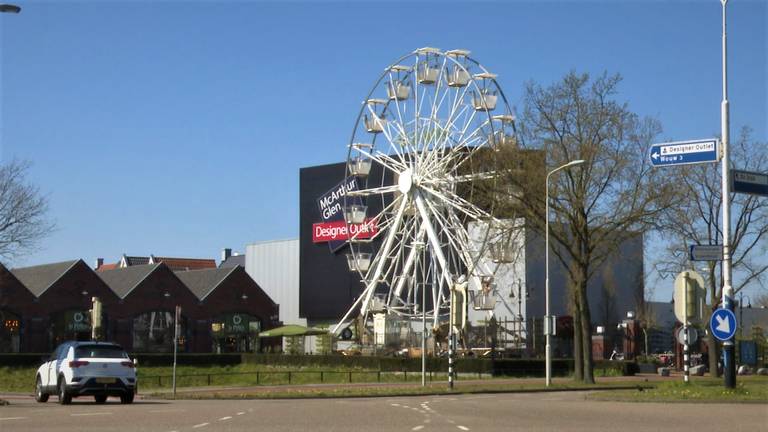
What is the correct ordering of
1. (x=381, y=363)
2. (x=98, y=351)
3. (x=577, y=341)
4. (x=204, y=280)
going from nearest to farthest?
1. (x=98, y=351)
2. (x=577, y=341)
3. (x=381, y=363)
4. (x=204, y=280)

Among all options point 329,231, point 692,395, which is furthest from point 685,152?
point 329,231

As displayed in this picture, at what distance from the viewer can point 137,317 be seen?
3295 inches

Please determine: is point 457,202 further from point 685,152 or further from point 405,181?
point 685,152

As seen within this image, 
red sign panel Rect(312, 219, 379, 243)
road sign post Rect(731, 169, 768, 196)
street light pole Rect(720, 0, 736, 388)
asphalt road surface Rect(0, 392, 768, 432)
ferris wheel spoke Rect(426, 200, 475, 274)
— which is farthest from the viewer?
red sign panel Rect(312, 219, 379, 243)

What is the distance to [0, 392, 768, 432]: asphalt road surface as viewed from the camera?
61.1 feet

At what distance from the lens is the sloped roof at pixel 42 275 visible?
79.4 meters

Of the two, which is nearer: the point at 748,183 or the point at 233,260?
the point at 748,183

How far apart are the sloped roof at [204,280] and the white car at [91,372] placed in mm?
60560

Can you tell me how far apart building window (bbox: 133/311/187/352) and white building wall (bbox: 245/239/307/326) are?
16.0 meters

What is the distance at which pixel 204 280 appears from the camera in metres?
90.8

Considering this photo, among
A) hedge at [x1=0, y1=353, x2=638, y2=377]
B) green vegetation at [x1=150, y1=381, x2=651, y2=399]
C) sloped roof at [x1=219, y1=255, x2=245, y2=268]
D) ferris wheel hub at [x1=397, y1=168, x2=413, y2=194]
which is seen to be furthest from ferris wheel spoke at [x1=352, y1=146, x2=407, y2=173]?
sloped roof at [x1=219, y1=255, x2=245, y2=268]

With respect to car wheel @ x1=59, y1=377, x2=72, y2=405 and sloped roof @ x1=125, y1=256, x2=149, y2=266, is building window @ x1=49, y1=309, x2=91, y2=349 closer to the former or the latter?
car wheel @ x1=59, y1=377, x2=72, y2=405

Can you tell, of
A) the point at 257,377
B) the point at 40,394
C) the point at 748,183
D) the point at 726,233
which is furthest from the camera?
the point at 257,377

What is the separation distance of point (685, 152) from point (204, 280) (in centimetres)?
6940
